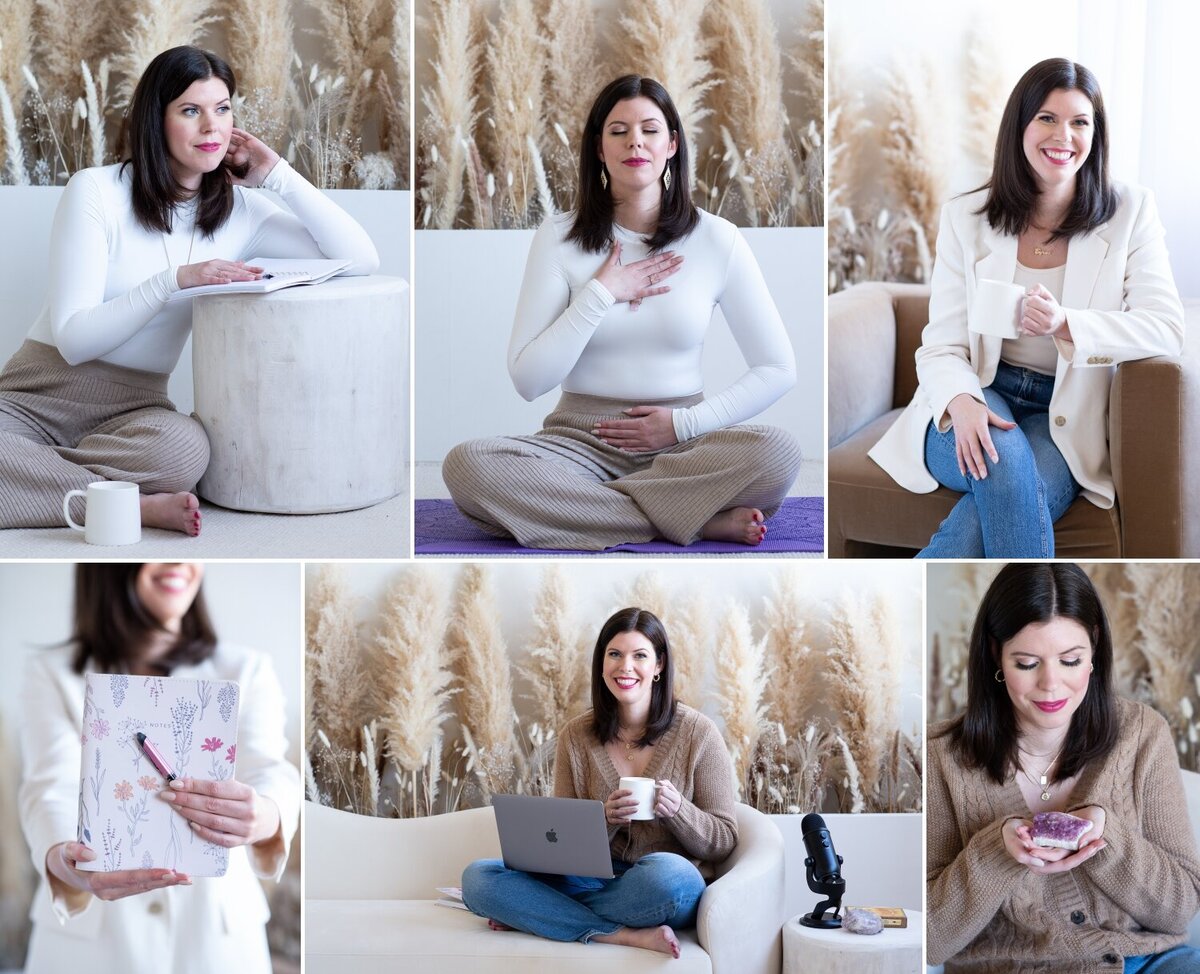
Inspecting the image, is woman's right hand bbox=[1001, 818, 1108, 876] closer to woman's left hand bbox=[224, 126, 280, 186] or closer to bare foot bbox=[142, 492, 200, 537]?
bare foot bbox=[142, 492, 200, 537]

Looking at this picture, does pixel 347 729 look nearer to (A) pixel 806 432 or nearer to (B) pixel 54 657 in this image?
(B) pixel 54 657

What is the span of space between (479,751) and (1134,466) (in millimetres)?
1823

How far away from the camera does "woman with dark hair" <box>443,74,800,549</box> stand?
3.19 metres

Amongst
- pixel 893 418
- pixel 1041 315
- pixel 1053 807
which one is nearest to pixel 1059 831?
pixel 1053 807

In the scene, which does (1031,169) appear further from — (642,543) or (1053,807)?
(1053,807)

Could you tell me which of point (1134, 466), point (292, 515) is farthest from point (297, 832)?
point (1134, 466)

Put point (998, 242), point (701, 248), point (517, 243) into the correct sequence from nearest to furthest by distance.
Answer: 1. point (998, 242)
2. point (701, 248)
3. point (517, 243)

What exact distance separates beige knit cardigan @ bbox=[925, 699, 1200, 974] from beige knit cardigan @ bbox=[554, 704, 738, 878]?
1.60 ft

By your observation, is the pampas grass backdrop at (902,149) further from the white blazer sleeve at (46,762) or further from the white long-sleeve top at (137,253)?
the white blazer sleeve at (46,762)

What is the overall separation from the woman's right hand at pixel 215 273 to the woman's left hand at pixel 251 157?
0.28 metres

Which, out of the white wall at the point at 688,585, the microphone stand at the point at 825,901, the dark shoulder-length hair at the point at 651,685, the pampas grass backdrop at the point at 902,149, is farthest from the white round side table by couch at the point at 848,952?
the pampas grass backdrop at the point at 902,149

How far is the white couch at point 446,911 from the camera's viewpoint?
→ 288 centimetres

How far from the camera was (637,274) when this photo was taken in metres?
3.22

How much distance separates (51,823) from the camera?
3.12 m
